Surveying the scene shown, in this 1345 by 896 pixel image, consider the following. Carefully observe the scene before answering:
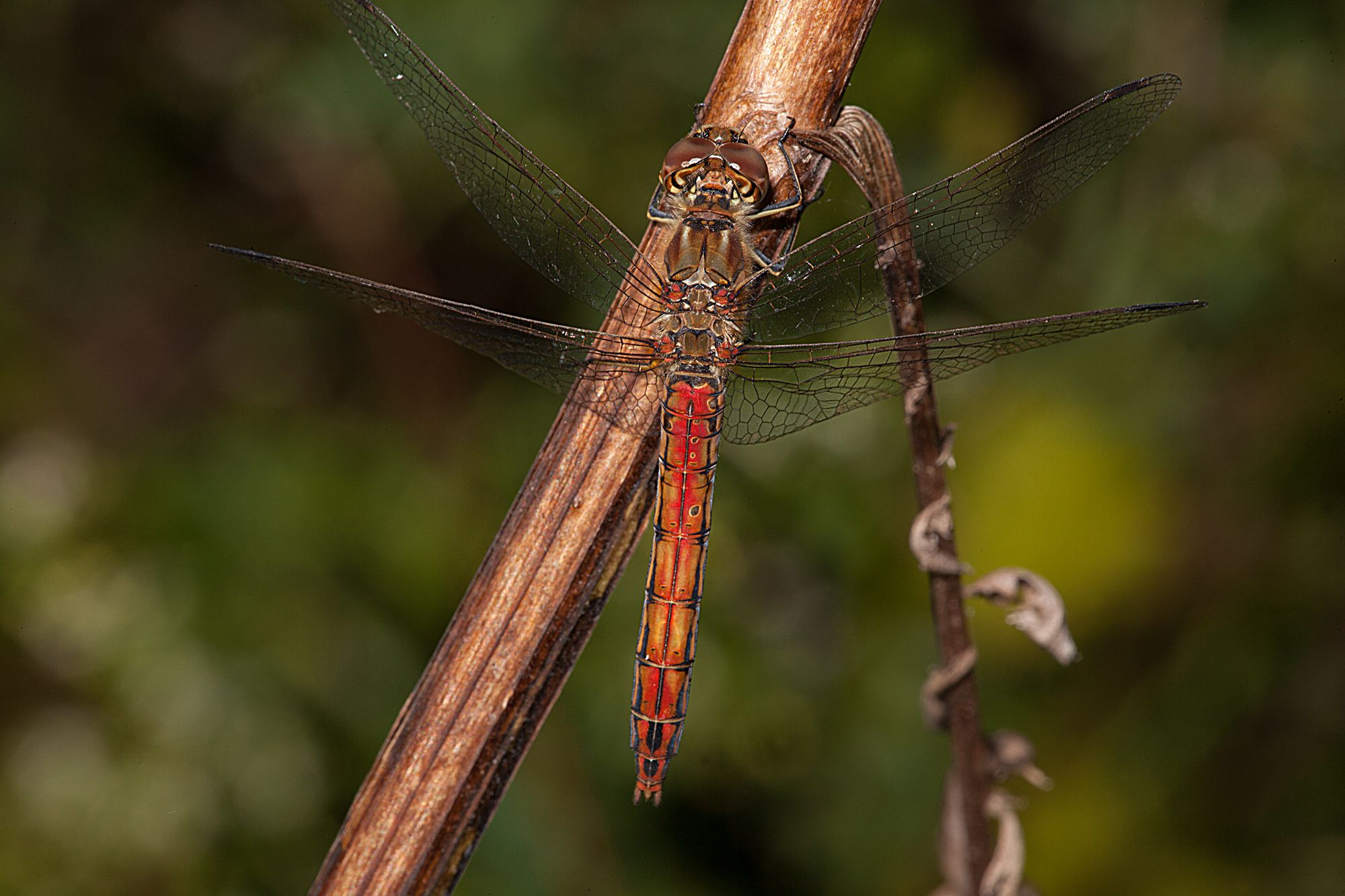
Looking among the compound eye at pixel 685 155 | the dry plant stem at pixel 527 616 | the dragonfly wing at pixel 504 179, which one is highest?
the compound eye at pixel 685 155

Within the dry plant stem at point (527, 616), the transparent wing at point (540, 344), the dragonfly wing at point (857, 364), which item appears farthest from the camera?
the dragonfly wing at point (857, 364)

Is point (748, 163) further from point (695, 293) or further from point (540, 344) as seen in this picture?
point (540, 344)

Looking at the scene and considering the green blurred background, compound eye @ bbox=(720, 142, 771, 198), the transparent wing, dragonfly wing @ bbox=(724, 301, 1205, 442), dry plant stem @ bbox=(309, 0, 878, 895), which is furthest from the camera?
the green blurred background

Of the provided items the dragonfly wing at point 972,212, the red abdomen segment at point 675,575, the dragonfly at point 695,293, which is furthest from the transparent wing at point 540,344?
the dragonfly wing at point 972,212

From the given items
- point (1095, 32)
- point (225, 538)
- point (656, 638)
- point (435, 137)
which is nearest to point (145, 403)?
point (225, 538)

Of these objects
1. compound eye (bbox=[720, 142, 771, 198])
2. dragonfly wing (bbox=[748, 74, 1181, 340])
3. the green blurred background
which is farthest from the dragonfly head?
the green blurred background

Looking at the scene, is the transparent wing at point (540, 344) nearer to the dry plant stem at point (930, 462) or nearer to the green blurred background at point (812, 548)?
the dry plant stem at point (930, 462)

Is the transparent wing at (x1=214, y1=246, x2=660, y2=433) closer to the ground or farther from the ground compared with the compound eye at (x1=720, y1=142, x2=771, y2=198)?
closer to the ground

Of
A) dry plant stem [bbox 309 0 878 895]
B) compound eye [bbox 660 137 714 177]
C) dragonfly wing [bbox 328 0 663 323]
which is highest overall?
compound eye [bbox 660 137 714 177]

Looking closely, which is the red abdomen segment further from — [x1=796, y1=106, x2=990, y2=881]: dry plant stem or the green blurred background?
the green blurred background
